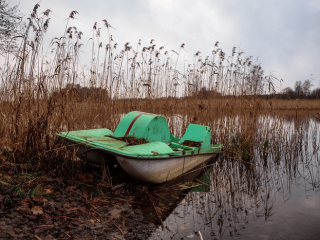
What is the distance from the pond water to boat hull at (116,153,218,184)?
215 millimetres

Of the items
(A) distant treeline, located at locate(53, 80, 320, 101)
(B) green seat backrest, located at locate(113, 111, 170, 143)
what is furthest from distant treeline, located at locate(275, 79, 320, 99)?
(B) green seat backrest, located at locate(113, 111, 170, 143)

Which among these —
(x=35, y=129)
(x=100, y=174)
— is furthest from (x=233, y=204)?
(x=35, y=129)

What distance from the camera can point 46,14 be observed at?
150 inches

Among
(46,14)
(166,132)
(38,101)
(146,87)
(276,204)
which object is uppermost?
(46,14)

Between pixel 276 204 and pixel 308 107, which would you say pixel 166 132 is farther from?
pixel 308 107

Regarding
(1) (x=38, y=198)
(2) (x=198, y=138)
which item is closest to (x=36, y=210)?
(1) (x=38, y=198)

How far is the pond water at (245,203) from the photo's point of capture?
8.59 ft

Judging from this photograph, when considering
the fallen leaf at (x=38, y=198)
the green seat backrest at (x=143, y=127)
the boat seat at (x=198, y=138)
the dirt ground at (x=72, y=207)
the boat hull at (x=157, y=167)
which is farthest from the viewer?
the boat seat at (x=198, y=138)

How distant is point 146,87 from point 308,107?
164 inches

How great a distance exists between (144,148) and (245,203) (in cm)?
145

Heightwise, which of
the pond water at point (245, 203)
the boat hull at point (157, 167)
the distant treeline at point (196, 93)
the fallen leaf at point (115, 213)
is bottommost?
the pond water at point (245, 203)

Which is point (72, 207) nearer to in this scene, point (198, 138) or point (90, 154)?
point (90, 154)

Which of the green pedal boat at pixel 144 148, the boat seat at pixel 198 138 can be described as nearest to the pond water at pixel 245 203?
the green pedal boat at pixel 144 148

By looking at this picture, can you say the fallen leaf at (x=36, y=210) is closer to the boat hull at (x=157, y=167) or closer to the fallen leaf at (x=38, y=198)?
the fallen leaf at (x=38, y=198)
